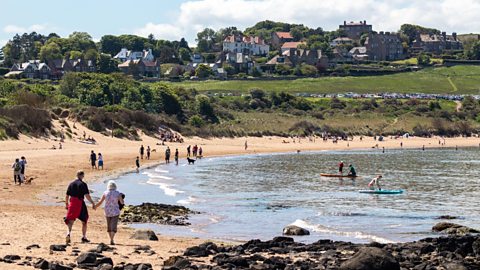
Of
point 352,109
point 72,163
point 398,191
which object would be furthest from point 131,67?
point 398,191

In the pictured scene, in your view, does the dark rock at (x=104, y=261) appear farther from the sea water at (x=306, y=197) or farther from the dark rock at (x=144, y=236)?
the sea water at (x=306, y=197)

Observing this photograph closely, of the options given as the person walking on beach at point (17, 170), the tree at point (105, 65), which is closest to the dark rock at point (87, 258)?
the person walking on beach at point (17, 170)

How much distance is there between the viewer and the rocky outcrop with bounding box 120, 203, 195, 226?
26.0m

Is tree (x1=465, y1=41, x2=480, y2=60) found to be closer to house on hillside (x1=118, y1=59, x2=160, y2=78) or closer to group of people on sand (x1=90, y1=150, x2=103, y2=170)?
house on hillside (x1=118, y1=59, x2=160, y2=78)

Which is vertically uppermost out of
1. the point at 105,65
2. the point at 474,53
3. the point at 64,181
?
the point at 474,53

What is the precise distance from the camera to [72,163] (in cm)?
4759

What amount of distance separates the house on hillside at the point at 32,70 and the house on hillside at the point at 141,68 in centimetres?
1650

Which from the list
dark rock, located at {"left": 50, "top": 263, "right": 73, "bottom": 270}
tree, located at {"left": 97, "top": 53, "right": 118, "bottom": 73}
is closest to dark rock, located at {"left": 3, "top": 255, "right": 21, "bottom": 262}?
dark rock, located at {"left": 50, "top": 263, "right": 73, "bottom": 270}

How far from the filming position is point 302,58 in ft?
584

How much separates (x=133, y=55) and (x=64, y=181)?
454ft

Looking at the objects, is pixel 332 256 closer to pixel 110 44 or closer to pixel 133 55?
pixel 133 55

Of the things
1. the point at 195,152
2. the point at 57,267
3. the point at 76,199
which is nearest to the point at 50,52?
the point at 195,152

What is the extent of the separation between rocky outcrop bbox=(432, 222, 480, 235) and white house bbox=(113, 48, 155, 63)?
143 meters

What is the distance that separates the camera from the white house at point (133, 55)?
554 feet
